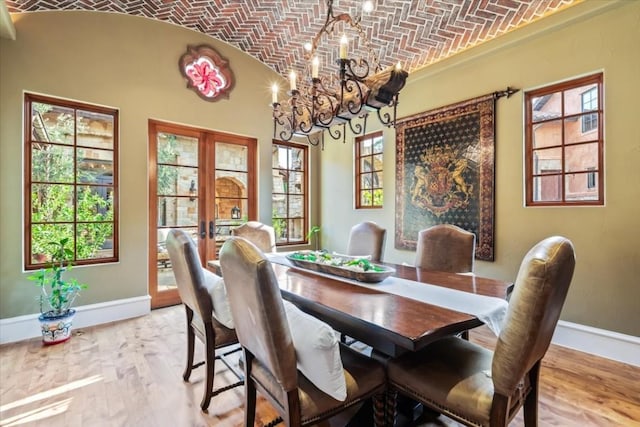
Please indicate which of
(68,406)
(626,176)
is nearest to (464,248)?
(626,176)

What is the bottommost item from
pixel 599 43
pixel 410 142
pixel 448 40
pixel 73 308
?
pixel 73 308

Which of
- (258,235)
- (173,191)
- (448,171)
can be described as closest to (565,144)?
(448,171)

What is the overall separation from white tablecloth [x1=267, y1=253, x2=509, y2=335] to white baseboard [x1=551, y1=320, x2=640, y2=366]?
1.86 meters

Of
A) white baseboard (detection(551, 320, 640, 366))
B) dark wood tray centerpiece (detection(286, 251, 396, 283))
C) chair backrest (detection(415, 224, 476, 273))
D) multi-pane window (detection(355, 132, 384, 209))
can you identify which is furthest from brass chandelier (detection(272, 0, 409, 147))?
white baseboard (detection(551, 320, 640, 366))

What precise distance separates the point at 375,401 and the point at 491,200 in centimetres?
263

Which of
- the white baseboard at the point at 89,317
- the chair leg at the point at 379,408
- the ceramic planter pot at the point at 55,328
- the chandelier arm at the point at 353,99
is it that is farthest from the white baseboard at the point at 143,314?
the chandelier arm at the point at 353,99

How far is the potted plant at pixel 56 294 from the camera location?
287cm

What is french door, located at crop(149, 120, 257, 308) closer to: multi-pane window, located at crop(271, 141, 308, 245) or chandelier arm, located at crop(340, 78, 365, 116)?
multi-pane window, located at crop(271, 141, 308, 245)

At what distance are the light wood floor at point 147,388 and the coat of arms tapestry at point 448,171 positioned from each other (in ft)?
4.48

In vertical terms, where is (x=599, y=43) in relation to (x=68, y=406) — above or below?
above

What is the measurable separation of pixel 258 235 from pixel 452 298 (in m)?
2.31

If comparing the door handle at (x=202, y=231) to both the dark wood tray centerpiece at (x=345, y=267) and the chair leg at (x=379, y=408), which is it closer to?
the dark wood tray centerpiece at (x=345, y=267)

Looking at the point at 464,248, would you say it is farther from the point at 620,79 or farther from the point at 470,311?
the point at 620,79

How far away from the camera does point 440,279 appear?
2.15 meters
